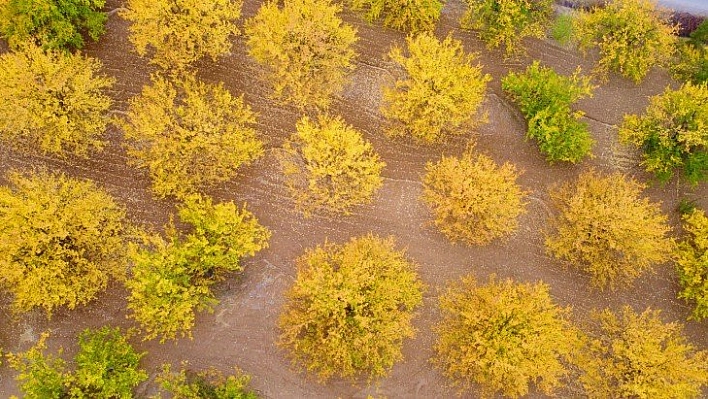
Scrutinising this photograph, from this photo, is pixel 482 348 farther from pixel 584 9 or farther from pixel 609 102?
pixel 584 9

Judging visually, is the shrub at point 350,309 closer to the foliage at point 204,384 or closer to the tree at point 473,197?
the foliage at point 204,384

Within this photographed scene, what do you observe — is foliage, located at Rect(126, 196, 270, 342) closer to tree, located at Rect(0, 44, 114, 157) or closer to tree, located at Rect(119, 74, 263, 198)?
tree, located at Rect(119, 74, 263, 198)

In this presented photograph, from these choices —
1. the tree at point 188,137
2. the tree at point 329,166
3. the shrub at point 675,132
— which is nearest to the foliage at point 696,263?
the shrub at point 675,132

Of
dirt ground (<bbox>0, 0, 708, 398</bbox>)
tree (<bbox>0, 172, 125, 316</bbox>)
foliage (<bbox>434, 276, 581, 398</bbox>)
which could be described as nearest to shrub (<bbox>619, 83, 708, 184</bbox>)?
dirt ground (<bbox>0, 0, 708, 398</bbox>)

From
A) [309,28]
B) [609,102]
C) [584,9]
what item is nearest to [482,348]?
[609,102]

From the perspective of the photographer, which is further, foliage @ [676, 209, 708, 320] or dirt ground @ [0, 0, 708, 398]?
dirt ground @ [0, 0, 708, 398]

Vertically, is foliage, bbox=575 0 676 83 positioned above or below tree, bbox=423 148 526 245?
above
